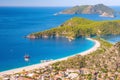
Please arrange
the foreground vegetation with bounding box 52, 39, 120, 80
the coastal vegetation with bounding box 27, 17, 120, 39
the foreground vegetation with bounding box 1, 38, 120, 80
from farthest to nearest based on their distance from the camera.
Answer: the coastal vegetation with bounding box 27, 17, 120, 39 < the foreground vegetation with bounding box 52, 39, 120, 80 < the foreground vegetation with bounding box 1, 38, 120, 80

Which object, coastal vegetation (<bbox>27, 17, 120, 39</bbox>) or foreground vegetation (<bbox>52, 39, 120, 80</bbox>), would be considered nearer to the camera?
foreground vegetation (<bbox>52, 39, 120, 80</bbox>)

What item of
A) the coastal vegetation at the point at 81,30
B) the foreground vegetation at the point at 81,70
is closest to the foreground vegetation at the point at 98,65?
the foreground vegetation at the point at 81,70

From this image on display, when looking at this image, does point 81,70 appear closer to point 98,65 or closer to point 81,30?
point 98,65

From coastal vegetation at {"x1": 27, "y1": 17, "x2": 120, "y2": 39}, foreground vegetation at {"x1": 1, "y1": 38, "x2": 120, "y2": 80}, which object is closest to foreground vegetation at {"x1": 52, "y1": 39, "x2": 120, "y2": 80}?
foreground vegetation at {"x1": 1, "y1": 38, "x2": 120, "y2": 80}

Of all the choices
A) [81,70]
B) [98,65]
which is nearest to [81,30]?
[98,65]

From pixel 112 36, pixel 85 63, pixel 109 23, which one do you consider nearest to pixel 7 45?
pixel 85 63

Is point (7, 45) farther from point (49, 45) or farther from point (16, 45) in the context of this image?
point (49, 45)

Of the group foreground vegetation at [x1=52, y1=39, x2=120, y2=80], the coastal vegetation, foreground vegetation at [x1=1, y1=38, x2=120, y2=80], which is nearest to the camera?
foreground vegetation at [x1=1, y1=38, x2=120, y2=80]

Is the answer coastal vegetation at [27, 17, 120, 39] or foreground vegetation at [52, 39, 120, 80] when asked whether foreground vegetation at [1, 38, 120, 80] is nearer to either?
foreground vegetation at [52, 39, 120, 80]
